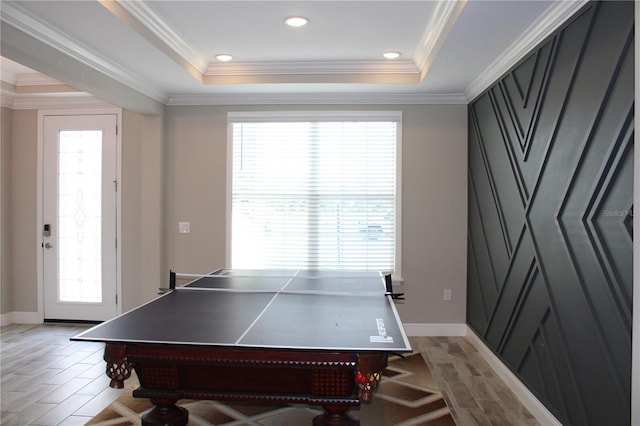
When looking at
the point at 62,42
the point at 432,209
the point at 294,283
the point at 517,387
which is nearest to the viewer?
the point at 62,42

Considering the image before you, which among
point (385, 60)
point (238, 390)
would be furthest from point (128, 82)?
point (238, 390)

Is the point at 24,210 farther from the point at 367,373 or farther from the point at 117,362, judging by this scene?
the point at 367,373

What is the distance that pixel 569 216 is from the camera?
249 cm

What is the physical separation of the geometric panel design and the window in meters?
1.32

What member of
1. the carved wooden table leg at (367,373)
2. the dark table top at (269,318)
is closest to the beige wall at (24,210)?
the dark table top at (269,318)

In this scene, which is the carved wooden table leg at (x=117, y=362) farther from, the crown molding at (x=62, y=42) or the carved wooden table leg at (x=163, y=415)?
the crown molding at (x=62, y=42)

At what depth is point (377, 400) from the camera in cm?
319

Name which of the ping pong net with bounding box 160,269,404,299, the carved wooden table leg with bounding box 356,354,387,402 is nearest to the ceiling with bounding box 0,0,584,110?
the ping pong net with bounding box 160,269,404,299

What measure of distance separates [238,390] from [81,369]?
2293mm

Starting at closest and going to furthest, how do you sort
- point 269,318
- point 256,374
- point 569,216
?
point 256,374
point 269,318
point 569,216

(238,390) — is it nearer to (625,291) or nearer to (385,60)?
(625,291)

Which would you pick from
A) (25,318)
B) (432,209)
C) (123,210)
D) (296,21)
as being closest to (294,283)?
(296,21)

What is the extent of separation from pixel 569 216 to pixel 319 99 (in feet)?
9.75

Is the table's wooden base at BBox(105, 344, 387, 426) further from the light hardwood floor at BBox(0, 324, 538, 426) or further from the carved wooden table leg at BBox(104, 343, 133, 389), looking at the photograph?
the light hardwood floor at BBox(0, 324, 538, 426)
